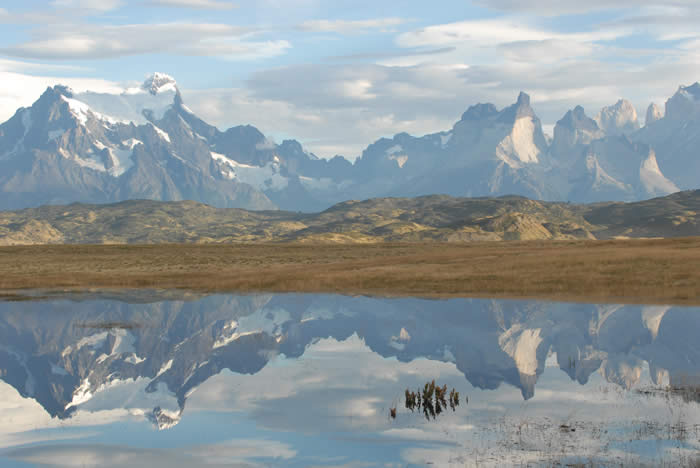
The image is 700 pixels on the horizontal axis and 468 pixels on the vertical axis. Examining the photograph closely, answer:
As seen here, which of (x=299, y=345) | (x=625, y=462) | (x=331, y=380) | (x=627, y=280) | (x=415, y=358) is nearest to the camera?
(x=625, y=462)

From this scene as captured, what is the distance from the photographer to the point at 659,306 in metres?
58.3

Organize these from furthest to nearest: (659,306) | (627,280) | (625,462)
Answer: (627,280)
(659,306)
(625,462)

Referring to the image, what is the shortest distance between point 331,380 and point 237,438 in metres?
10.8

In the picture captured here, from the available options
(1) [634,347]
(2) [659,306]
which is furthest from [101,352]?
(2) [659,306]

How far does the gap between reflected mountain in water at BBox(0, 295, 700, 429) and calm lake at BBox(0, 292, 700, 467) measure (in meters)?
0.17

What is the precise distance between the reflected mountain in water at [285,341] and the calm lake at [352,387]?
0.56 feet

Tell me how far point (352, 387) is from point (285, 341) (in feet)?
51.0

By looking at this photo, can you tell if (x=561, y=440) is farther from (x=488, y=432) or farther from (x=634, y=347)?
(x=634, y=347)

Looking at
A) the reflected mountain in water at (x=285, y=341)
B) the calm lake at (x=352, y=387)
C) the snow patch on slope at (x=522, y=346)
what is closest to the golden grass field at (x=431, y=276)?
the reflected mountain in water at (x=285, y=341)

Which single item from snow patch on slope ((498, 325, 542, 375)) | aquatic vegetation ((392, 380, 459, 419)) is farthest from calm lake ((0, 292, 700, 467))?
aquatic vegetation ((392, 380, 459, 419))

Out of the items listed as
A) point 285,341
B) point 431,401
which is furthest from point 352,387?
point 285,341

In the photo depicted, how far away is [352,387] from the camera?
3269 cm

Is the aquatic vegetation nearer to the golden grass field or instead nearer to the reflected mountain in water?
the reflected mountain in water

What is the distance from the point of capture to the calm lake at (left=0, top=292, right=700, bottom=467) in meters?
22.3
